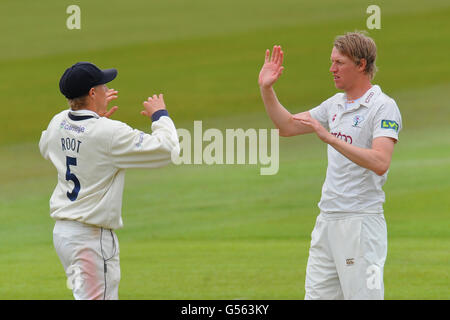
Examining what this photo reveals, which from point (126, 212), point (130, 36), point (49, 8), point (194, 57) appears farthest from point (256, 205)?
point (49, 8)

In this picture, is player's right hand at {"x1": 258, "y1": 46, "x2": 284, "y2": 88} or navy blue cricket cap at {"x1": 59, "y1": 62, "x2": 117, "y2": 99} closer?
navy blue cricket cap at {"x1": 59, "y1": 62, "x2": 117, "y2": 99}

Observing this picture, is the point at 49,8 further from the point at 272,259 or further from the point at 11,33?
the point at 272,259

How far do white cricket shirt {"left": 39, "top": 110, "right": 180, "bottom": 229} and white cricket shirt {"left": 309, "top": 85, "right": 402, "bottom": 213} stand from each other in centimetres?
95

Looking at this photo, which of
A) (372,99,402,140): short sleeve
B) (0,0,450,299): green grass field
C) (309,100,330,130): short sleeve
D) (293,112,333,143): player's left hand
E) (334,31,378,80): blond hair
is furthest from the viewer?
(0,0,450,299): green grass field

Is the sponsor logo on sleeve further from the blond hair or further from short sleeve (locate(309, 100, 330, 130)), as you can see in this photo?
short sleeve (locate(309, 100, 330, 130))

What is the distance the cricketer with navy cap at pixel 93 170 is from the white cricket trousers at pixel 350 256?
1.05 metres

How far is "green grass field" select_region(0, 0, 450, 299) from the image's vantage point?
8883mm

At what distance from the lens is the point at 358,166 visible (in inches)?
192

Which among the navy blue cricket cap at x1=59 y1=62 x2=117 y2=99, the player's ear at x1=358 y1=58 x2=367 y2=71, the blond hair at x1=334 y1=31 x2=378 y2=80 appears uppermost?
the blond hair at x1=334 y1=31 x2=378 y2=80

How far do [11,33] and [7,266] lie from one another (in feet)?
56.4

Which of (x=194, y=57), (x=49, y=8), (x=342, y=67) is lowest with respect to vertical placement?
(x=342, y=67)

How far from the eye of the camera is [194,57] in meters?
24.3

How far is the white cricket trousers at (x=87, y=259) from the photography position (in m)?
4.84

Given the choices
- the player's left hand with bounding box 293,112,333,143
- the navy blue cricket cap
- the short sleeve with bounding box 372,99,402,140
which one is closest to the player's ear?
the short sleeve with bounding box 372,99,402,140
